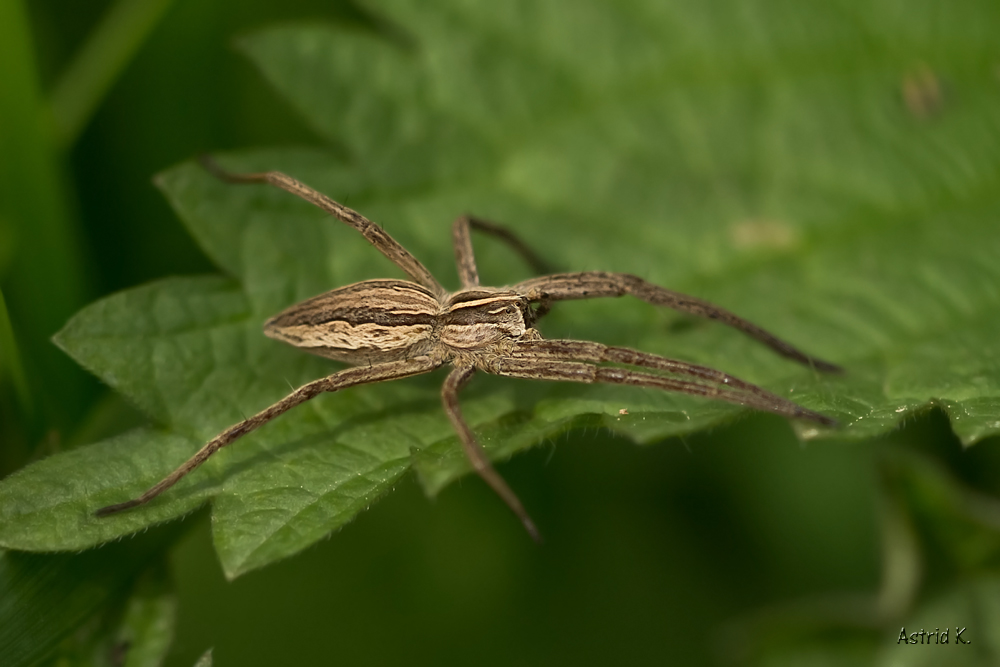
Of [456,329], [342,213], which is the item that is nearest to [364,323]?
[456,329]

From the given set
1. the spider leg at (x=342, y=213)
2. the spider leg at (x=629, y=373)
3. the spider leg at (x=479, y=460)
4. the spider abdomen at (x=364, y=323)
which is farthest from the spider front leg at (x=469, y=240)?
the spider leg at (x=479, y=460)

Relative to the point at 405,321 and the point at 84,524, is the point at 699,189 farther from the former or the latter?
the point at 84,524

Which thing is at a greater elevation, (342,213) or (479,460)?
(342,213)

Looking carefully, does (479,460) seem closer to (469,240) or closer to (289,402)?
(289,402)

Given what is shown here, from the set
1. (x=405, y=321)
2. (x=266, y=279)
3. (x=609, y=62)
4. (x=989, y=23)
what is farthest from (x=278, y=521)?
(x=989, y=23)

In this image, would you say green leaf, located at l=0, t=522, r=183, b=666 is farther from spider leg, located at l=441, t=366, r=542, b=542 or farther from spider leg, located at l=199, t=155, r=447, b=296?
spider leg, located at l=199, t=155, r=447, b=296

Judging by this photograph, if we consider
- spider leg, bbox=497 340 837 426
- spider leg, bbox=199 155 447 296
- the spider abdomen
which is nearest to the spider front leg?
spider leg, bbox=199 155 447 296
